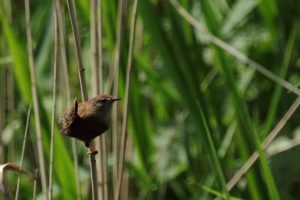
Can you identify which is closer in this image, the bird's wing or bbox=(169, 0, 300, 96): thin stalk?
the bird's wing

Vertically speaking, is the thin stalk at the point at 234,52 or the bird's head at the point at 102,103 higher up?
the thin stalk at the point at 234,52

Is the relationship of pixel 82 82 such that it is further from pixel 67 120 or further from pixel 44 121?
pixel 44 121

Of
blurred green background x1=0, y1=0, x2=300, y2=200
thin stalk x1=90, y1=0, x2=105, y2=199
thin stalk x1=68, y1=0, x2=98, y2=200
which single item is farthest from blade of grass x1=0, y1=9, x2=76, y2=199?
thin stalk x1=68, y1=0, x2=98, y2=200

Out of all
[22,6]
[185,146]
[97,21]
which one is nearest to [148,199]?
[185,146]

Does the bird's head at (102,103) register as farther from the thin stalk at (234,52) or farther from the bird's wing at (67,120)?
the thin stalk at (234,52)

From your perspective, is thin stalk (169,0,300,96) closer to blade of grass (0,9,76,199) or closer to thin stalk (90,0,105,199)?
thin stalk (90,0,105,199)

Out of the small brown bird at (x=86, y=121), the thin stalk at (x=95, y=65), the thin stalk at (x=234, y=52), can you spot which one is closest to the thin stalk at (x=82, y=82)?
the small brown bird at (x=86, y=121)
